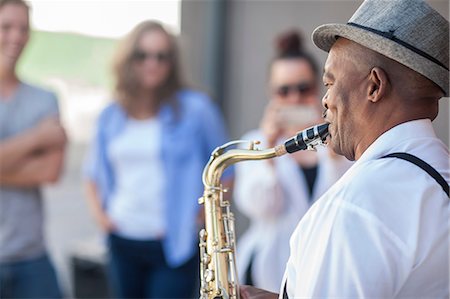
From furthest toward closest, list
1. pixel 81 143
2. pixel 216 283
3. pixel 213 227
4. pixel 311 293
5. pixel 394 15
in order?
1. pixel 81 143
2. pixel 213 227
3. pixel 216 283
4. pixel 394 15
5. pixel 311 293

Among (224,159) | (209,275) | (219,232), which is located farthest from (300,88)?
(209,275)

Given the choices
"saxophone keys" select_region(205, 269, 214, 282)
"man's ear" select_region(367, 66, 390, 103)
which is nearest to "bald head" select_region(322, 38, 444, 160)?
"man's ear" select_region(367, 66, 390, 103)

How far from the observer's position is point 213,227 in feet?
8.10

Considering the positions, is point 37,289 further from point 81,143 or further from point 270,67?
point 81,143

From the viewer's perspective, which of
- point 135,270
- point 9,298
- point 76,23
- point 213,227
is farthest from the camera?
point 76,23

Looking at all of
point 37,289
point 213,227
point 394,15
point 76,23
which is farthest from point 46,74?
point 394,15

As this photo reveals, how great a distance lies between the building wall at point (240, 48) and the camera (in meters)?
6.25

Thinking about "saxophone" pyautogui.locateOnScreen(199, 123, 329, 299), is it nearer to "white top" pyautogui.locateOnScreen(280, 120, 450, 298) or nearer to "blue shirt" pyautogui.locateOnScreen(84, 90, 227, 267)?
"white top" pyautogui.locateOnScreen(280, 120, 450, 298)

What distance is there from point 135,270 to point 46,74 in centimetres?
225

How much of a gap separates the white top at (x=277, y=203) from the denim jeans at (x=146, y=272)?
1.25ft

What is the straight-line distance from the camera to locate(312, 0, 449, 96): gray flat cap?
1838mm

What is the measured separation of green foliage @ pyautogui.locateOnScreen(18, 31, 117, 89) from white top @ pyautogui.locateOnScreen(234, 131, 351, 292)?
2181 mm

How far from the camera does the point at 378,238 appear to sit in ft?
5.50

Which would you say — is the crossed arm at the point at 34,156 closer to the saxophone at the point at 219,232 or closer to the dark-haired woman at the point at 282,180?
the dark-haired woman at the point at 282,180
